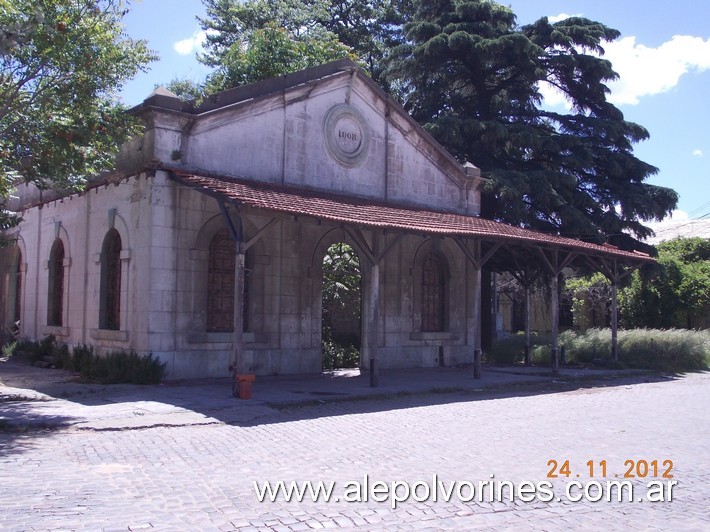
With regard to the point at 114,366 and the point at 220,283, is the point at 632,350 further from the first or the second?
the point at 114,366

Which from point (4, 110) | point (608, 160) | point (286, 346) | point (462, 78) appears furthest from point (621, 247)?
point (4, 110)

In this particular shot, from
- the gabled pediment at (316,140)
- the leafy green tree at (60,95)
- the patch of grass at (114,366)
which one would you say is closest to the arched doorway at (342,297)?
the gabled pediment at (316,140)

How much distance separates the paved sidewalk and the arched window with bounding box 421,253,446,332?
1.72 m

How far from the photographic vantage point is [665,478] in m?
7.15

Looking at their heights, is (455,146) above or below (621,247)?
above

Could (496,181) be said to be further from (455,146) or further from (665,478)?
(665,478)

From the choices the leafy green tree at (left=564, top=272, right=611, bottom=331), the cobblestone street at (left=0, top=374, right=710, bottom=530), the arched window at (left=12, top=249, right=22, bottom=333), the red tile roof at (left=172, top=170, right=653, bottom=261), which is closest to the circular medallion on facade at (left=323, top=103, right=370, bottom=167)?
the red tile roof at (left=172, top=170, right=653, bottom=261)

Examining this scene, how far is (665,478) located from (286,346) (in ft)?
32.8

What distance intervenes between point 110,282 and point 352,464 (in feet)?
33.3

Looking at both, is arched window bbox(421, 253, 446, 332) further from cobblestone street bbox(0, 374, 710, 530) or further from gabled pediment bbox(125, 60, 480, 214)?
cobblestone street bbox(0, 374, 710, 530)

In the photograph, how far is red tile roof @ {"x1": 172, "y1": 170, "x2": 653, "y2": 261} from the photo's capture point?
1271 centimetres

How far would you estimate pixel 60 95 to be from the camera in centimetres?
1150

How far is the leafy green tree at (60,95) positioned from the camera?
11102 mm

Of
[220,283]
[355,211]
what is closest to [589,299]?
[355,211]
